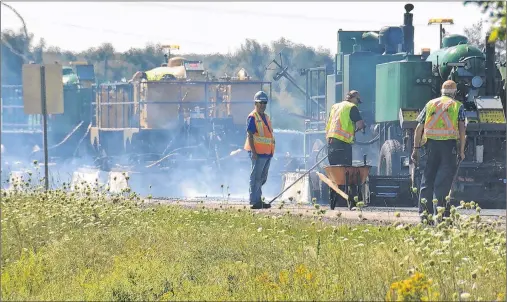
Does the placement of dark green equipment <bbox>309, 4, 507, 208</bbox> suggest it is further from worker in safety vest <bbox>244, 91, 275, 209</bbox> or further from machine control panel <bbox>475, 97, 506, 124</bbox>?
worker in safety vest <bbox>244, 91, 275, 209</bbox>

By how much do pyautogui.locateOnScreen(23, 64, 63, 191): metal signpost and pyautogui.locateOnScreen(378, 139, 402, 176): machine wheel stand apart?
5702 mm

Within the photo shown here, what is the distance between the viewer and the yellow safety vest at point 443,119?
14.5 meters

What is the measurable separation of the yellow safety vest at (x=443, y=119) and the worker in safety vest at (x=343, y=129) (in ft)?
12.3

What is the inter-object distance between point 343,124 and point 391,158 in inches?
120

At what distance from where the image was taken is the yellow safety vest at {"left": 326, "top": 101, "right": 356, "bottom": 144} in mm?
18453

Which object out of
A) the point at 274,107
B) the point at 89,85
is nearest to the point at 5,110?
the point at 89,85

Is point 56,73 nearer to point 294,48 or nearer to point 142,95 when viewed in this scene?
point 142,95

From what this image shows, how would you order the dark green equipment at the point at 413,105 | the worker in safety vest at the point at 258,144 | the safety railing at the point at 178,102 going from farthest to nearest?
1. the safety railing at the point at 178,102
2. the dark green equipment at the point at 413,105
3. the worker in safety vest at the point at 258,144

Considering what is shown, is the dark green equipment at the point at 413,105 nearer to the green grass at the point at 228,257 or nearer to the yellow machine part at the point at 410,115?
the yellow machine part at the point at 410,115

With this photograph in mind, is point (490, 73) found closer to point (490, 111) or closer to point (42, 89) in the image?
point (490, 111)

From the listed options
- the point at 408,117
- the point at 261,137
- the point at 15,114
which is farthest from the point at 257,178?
the point at 15,114

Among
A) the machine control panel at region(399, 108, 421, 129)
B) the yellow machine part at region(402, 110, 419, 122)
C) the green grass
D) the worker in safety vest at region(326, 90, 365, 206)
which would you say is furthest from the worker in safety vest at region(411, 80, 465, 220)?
the yellow machine part at region(402, 110, 419, 122)

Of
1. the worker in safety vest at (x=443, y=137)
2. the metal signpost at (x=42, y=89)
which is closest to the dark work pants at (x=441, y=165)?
the worker in safety vest at (x=443, y=137)

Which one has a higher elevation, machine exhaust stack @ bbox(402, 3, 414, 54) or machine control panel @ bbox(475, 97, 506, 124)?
machine exhaust stack @ bbox(402, 3, 414, 54)
